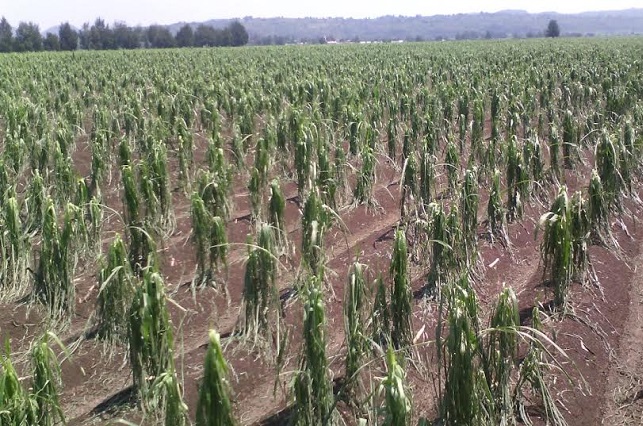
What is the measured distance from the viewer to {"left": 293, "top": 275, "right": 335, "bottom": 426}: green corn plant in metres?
3.59

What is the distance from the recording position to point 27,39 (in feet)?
183

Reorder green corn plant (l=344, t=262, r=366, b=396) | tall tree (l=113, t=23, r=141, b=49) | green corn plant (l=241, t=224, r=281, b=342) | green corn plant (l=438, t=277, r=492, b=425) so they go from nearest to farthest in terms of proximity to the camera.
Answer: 1. green corn plant (l=438, t=277, r=492, b=425)
2. green corn plant (l=344, t=262, r=366, b=396)
3. green corn plant (l=241, t=224, r=281, b=342)
4. tall tree (l=113, t=23, r=141, b=49)

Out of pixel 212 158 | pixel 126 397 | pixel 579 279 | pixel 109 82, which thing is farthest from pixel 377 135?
pixel 109 82

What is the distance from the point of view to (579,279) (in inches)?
234

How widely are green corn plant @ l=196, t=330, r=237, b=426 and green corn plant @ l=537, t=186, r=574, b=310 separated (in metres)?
3.05

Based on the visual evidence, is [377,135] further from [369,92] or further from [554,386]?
[554,386]

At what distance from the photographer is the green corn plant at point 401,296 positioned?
433 cm

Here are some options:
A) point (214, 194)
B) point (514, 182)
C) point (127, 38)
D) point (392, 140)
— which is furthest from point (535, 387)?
point (127, 38)

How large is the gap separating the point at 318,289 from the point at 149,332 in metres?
1.03

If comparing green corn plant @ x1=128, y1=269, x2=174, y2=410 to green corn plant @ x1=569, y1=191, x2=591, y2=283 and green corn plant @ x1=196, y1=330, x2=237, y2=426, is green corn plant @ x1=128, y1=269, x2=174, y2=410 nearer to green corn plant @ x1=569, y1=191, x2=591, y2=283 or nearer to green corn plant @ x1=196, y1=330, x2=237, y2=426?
green corn plant @ x1=196, y1=330, x2=237, y2=426

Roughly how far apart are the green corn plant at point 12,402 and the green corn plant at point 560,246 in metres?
3.79

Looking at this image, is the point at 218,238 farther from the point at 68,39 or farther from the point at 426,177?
the point at 68,39

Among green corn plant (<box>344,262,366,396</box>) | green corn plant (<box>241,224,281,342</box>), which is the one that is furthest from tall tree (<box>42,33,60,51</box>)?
green corn plant (<box>344,262,366,396</box>)

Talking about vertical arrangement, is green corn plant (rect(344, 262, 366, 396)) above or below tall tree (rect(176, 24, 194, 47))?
below
